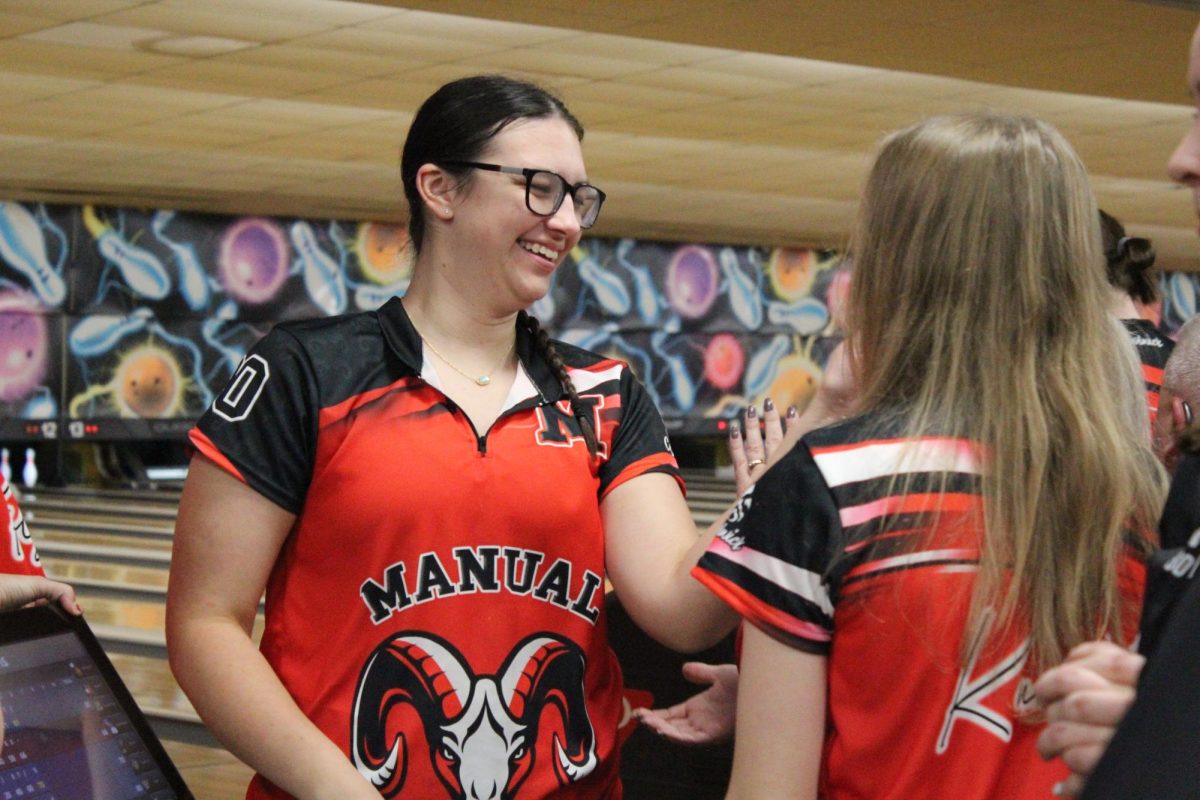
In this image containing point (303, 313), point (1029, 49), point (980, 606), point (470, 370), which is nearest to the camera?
point (980, 606)

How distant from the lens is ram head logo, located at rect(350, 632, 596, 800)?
1477 mm

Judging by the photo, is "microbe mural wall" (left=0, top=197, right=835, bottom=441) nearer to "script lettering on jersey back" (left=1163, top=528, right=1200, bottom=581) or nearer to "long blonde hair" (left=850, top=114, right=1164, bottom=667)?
"long blonde hair" (left=850, top=114, right=1164, bottom=667)

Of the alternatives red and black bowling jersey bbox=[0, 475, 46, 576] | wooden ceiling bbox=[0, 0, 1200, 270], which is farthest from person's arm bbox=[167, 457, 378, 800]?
wooden ceiling bbox=[0, 0, 1200, 270]

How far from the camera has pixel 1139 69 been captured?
5.68 metres

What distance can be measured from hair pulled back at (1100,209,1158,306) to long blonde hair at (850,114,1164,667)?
1478mm

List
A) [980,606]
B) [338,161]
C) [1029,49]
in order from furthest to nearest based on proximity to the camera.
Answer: [338,161], [1029,49], [980,606]

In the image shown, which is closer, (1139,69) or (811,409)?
(811,409)

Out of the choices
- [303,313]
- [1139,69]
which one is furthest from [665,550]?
[303,313]

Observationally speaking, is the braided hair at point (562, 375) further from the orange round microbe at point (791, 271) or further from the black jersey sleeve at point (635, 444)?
the orange round microbe at point (791, 271)

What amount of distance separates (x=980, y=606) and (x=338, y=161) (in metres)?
7.67

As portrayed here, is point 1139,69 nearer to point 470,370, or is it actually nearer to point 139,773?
point 470,370

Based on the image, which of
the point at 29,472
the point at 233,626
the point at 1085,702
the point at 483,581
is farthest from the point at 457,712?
the point at 29,472

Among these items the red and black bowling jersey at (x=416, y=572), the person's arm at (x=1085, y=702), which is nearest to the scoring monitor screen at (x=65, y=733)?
the red and black bowling jersey at (x=416, y=572)

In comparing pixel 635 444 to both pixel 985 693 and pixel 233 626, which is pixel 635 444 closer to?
pixel 233 626
